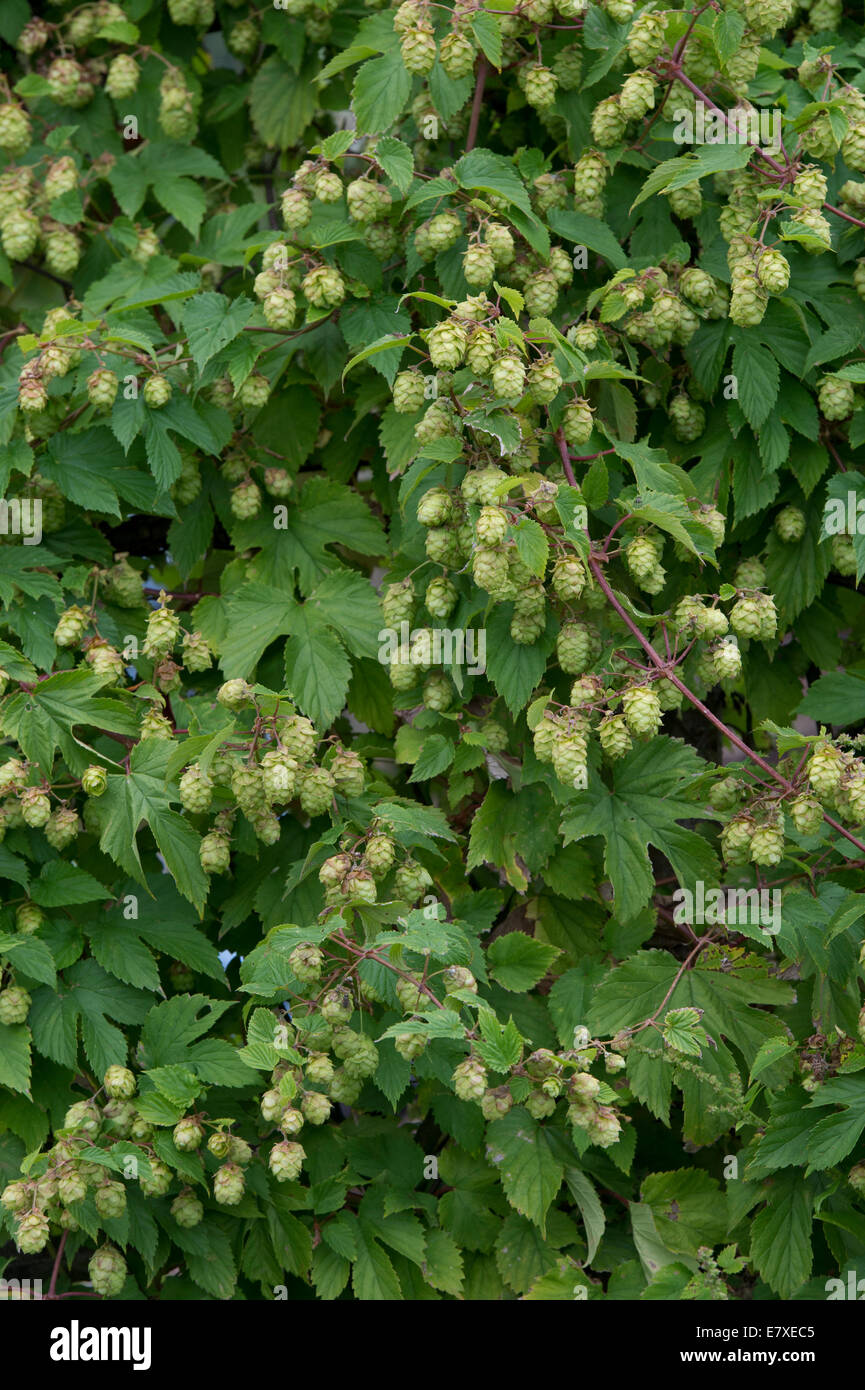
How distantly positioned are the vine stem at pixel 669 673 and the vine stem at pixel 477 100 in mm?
896

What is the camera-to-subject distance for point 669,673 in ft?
9.87

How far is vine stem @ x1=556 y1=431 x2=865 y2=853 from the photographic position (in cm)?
294

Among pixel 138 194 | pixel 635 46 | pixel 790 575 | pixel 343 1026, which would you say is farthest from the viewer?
pixel 138 194

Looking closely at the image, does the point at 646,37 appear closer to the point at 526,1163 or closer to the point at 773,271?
the point at 773,271

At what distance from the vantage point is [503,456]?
10.3 ft

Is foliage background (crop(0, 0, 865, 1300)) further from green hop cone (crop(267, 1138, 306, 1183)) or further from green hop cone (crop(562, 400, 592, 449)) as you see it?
green hop cone (crop(267, 1138, 306, 1183))

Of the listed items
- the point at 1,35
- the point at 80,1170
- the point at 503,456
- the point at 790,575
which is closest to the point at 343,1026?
the point at 80,1170

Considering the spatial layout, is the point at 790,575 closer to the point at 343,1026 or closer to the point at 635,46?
the point at 635,46

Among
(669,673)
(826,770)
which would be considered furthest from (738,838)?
(669,673)

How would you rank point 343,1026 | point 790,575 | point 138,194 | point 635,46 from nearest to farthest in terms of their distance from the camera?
1. point 343,1026
2. point 635,46
3. point 790,575
4. point 138,194

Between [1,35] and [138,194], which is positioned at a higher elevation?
[1,35]

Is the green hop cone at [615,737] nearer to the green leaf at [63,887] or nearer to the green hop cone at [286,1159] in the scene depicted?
the green hop cone at [286,1159]

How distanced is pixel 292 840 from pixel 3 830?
25.9 inches

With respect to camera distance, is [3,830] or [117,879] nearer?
[3,830]
